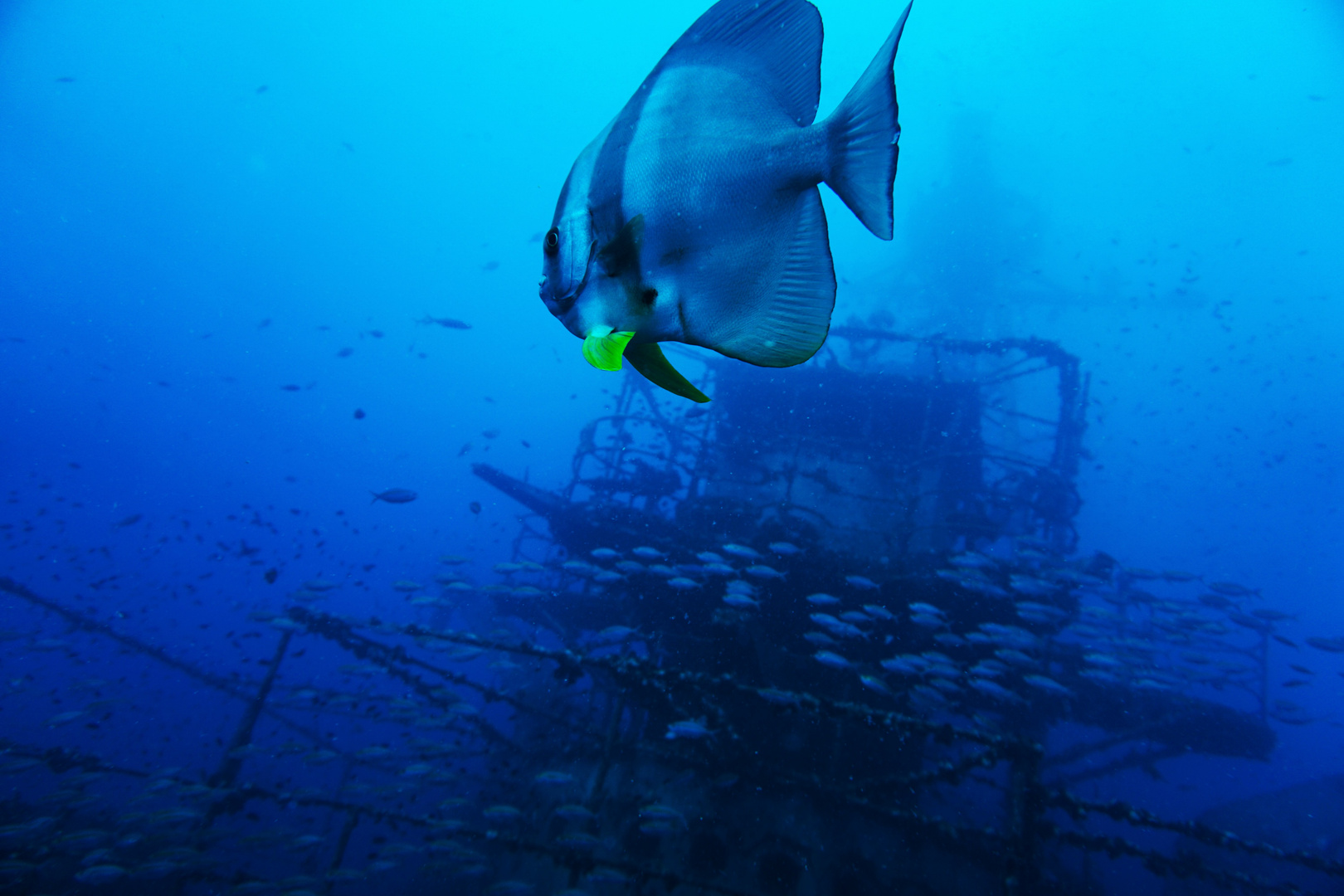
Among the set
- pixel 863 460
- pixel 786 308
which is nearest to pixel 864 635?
pixel 863 460

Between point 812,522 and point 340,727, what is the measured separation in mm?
45399

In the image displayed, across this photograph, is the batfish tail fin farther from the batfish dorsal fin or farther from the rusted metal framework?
the rusted metal framework

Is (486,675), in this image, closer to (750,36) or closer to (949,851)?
(949,851)

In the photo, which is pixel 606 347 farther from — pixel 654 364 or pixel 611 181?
pixel 611 181

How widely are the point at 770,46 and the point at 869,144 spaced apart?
394 mm

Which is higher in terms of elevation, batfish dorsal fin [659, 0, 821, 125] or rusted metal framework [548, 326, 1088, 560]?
rusted metal framework [548, 326, 1088, 560]

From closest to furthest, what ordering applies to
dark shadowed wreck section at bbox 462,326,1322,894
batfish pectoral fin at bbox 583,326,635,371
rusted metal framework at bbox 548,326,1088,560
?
batfish pectoral fin at bbox 583,326,635,371, dark shadowed wreck section at bbox 462,326,1322,894, rusted metal framework at bbox 548,326,1088,560

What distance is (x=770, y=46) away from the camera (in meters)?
1.14

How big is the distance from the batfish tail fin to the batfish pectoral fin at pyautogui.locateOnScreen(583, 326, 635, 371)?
1.49 feet

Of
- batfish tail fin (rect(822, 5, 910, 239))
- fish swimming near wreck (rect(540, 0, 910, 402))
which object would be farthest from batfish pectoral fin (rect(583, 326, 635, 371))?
batfish tail fin (rect(822, 5, 910, 239))

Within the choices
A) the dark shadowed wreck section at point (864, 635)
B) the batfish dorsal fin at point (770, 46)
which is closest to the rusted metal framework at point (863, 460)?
the dark shadowed wreck section at point (864, 635)

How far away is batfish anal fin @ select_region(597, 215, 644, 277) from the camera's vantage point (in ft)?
3.09

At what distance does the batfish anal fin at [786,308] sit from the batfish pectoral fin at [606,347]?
0.13m

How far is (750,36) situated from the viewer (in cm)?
115
